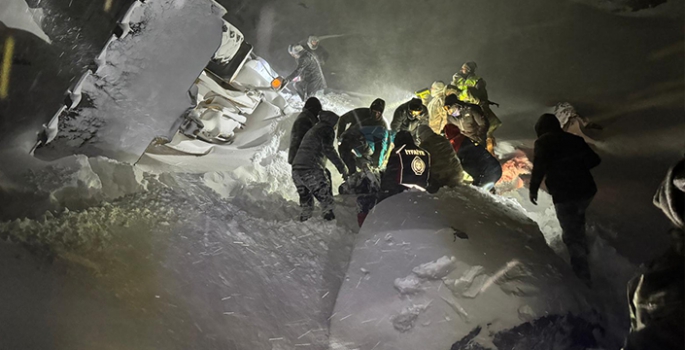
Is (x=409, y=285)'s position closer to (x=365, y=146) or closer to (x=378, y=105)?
(x=365, y=146)

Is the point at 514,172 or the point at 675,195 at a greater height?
the point at 675,195

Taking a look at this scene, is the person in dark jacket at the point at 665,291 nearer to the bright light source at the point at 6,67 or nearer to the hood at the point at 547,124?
the hood at the point at 547,124

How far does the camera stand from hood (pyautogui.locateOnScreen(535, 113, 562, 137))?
2215mm

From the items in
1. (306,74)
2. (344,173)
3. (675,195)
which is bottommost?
(344,173)

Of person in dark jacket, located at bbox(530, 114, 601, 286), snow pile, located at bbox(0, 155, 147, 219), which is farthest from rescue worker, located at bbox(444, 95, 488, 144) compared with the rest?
snow pile, located at bbox(0, 155, 147, 219)

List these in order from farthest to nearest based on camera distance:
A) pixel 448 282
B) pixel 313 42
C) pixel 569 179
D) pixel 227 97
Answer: pixel 313 42, pixel 227 97, pixel 569 179, pixel 448 282

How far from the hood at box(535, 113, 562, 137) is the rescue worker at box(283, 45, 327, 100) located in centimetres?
110

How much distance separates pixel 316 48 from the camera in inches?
101

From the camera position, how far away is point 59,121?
214cm

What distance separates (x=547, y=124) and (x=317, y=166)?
3.65 ft

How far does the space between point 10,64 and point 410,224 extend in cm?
198

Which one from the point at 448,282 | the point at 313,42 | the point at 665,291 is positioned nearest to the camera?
the point at 665,291

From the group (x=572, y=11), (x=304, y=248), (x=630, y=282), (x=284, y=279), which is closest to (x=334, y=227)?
(x=304, y=248)

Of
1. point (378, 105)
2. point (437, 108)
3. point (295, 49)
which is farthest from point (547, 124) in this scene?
point (295, 49)
